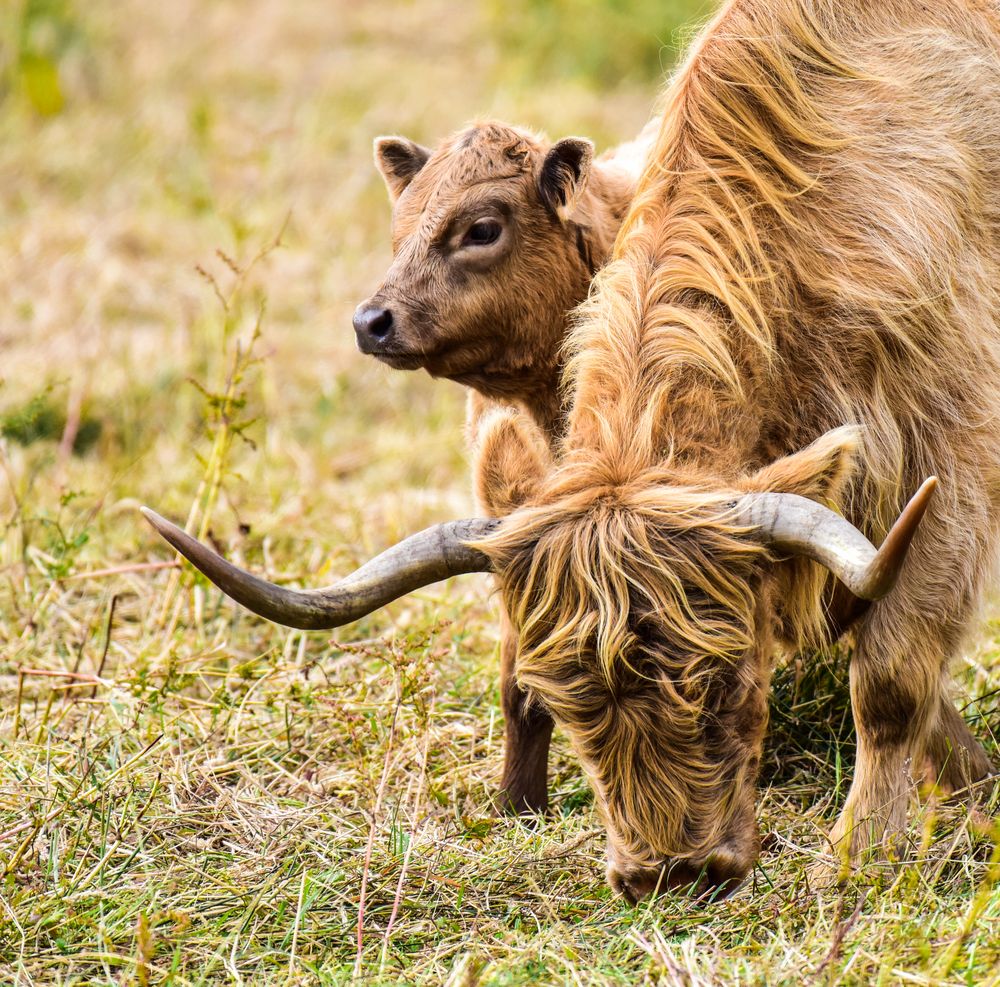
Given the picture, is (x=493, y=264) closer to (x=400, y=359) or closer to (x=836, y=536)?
(x=400, y=359)

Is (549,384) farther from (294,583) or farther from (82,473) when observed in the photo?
(82,473)

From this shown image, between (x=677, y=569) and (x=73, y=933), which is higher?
(x=677, y=569)

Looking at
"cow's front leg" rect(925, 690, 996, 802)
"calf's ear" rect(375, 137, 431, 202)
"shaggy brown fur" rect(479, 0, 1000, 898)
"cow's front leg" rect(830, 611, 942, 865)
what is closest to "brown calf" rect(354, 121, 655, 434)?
"calf's ear" rect(375, 137, 431, 202)

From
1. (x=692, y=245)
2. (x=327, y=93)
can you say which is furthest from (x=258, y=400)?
(x=327, y=93)

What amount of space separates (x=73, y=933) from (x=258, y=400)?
17.8 feet

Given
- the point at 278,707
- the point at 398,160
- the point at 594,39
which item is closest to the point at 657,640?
the point at 278,707

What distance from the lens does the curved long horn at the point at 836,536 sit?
304cm

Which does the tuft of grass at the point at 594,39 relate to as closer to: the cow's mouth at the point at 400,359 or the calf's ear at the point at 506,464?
the cow's mouth at the point at 400,359

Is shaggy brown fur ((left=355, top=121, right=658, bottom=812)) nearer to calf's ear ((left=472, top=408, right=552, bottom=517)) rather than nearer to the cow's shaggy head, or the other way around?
calf's ear ((left=472, top=408, right=552, bottom=517))

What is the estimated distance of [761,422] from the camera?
155 inches

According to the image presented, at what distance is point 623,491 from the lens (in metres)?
3.57

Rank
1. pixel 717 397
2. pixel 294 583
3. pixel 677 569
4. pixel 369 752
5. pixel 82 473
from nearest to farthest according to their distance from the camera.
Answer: pixel 677 569 < pixel 717 397 < pixel 369 752 < pixel 294 583 < pixel 82 473

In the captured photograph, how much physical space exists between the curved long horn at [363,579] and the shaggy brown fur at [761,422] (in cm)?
13

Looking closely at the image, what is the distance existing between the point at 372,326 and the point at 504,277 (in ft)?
1.64
